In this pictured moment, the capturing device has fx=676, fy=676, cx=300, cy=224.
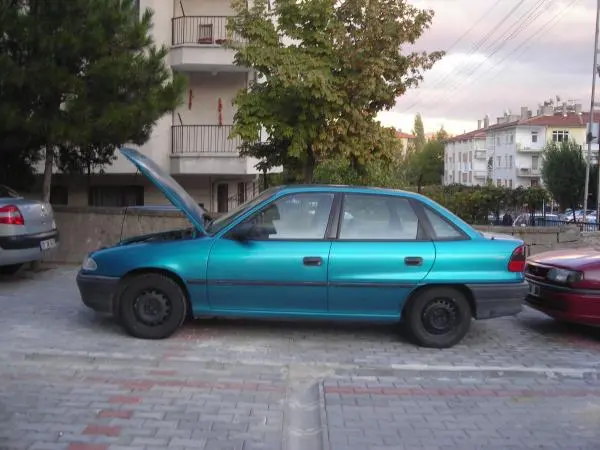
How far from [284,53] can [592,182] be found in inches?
1661

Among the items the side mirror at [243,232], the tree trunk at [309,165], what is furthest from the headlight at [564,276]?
the tree trunk at [309,165]

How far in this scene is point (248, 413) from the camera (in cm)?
489

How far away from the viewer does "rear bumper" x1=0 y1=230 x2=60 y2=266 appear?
8.58 m

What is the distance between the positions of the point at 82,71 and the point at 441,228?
20.7 ft

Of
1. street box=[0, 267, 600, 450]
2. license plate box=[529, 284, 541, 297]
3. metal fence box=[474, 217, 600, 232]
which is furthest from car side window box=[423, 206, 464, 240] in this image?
metal fence box=[474, 217, 600, 232]

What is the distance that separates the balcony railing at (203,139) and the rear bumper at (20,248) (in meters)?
8.61

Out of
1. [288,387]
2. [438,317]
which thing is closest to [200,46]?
[438,317]

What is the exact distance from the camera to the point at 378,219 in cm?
663

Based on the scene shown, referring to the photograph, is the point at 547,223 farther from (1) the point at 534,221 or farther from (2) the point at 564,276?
(2) the point at 564,276

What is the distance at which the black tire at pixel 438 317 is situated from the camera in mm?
6598

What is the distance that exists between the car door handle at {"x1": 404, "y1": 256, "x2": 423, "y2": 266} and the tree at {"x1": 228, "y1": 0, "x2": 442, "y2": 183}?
17.5 feet

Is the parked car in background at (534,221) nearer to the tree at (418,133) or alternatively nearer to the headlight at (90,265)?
the headlight at (90,265)

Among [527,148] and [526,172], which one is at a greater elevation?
[527,148]

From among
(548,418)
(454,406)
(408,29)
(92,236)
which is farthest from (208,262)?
(408,29)
